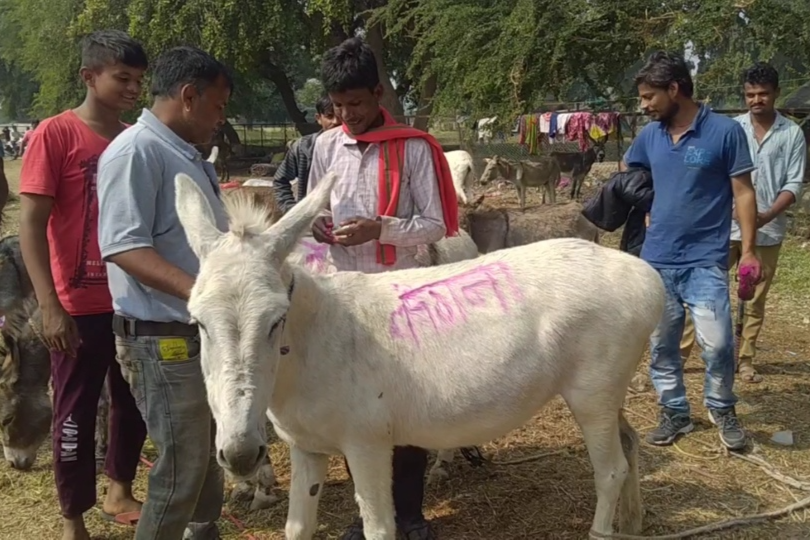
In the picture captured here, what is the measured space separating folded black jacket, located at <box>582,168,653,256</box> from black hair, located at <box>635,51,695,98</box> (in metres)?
0.67

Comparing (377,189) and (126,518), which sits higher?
(377,189)

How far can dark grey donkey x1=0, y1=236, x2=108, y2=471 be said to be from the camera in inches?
161

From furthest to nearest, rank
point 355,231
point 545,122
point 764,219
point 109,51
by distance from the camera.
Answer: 1. point 545,122
2. point 764,219
3. point 109,51
4. point 355,231

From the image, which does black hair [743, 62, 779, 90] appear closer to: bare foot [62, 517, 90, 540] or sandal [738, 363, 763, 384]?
sandal [738, 363, 763, 384]

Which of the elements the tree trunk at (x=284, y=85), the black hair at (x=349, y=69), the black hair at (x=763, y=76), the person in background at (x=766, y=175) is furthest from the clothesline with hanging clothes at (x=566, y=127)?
the black hair at (x=349, y=69)

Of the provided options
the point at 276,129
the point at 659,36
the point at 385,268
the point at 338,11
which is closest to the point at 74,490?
the point at 385,268

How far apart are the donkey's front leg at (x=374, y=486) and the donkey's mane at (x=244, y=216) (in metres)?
0.93

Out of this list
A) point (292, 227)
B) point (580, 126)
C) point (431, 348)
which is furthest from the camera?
point (580, 126)

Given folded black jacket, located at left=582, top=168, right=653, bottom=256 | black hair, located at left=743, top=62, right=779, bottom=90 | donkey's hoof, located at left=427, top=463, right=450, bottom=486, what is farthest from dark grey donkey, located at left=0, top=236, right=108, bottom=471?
black hair, located at left=743, top=62, right=779, bottom=90

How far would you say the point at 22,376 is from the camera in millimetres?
4121

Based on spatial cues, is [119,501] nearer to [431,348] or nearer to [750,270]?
[431,348]

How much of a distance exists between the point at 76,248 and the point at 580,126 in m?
16.1

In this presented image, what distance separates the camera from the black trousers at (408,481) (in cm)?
335

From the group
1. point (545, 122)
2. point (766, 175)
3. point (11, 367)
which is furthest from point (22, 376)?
point (545, 122)
